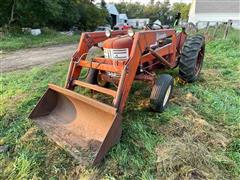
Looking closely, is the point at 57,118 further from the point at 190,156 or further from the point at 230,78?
the point at 230,78

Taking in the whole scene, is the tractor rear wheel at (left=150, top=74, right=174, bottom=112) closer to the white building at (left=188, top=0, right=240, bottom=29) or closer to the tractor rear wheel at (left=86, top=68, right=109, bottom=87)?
the tractor rear wheel at (left=86, top=68, right=109, bottom=87)

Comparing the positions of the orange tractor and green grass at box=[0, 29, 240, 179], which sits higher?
the orange tractor

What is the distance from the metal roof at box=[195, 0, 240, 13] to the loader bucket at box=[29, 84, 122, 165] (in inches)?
1345

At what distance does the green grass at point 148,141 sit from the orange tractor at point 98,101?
0.54 feet

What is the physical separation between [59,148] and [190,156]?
151 cm

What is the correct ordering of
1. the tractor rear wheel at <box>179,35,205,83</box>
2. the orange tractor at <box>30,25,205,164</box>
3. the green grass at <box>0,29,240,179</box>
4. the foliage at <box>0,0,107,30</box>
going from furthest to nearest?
the foliage at <box>0,0,107,30</box> < the tractor rear wheel at <box>179,35,205,83</box> < the orange tractor at <box>30,25,205,164</box> < the green grass at <box>0,29,240,179</box>

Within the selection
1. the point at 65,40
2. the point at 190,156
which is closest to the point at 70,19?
the point at 65,40

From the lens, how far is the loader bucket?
9.79 ft

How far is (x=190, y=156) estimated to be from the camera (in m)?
3.02

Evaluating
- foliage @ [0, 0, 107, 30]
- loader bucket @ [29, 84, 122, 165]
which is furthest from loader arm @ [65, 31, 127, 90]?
foliage @ [0, 0, 107, 30]

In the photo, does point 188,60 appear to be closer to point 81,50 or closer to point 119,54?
point 119,54

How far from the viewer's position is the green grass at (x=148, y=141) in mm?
2922

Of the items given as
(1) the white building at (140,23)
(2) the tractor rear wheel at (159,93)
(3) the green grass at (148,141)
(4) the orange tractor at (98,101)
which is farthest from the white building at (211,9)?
(2) the tractor rear wheel at (159,93)

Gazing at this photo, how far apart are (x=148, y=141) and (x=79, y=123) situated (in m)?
0.91
